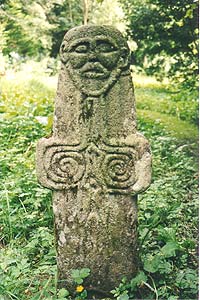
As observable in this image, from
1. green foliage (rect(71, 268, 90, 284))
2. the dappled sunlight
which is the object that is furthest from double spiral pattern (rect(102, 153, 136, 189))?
the dappled sunlight

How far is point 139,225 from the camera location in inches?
163

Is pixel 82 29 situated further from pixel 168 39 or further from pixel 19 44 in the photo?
pixel 19 44

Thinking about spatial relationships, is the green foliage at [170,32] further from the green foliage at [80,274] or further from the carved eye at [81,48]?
the green foliage at [80,274]

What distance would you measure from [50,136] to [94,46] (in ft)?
2.25

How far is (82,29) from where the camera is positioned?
317 centimetres

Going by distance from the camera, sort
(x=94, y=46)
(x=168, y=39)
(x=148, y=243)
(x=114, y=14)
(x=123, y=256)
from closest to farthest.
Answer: (x=94, y=46)
(x=123, y=256)
(x=148, y=243)
(x=168, y=39)
(x=114, y=14)

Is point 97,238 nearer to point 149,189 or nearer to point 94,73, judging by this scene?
point 94,73

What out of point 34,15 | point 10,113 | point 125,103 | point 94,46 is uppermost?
point 34,15

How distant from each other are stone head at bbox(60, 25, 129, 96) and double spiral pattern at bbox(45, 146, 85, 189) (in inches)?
17.4

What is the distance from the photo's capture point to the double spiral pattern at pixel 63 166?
10.7 feet

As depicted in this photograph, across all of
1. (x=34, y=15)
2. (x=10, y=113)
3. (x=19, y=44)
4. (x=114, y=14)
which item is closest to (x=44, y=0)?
(x=34, y=15)

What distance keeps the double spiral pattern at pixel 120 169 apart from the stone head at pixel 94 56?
455 mm

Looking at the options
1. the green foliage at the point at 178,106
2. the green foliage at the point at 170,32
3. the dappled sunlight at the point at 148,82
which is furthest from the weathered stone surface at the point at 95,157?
the dappled sunlight at the point at 148,82

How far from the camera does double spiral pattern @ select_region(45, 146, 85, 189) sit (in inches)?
128
